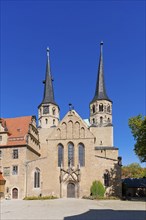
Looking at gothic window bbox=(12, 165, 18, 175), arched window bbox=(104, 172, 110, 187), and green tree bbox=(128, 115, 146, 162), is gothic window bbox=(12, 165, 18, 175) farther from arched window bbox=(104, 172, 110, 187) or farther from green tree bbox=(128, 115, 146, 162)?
green tree bbox=(128, 115, 146, 162)

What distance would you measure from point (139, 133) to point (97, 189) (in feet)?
40.3

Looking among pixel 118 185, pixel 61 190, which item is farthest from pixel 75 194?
pixel 118 185

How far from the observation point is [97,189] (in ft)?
144

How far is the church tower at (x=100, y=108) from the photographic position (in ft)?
195

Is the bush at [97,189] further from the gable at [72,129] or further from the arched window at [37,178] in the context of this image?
the arched window at [37,178]

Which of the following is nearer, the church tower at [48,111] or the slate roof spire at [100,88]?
the slate roof spire at [100,88]

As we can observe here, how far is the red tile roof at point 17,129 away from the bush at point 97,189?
40.9 ft

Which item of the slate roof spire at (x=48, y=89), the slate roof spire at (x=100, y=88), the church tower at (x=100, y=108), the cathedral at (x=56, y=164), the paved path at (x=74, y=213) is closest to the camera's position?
the paved path at (x=74, y=213)

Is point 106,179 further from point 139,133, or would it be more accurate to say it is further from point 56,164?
point 139,133

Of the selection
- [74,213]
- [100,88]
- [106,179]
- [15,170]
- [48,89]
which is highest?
[48,89]

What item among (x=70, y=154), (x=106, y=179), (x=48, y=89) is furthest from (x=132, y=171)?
(x=70, y=154)

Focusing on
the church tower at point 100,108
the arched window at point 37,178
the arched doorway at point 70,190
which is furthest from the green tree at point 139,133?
the church tower at point 100,108

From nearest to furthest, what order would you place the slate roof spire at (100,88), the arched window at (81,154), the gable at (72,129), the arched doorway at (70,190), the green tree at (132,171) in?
the arched doorway at (70,190)
the arched window at (81,154)
the gable at (72,129)
the slate roof spire at (100,88)
the green tree at (132,171)

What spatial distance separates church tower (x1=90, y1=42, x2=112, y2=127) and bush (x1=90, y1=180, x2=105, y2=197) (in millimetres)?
16772
